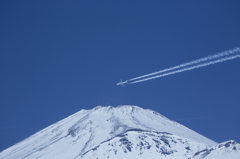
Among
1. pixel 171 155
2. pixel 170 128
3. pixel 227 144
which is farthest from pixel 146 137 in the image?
pixel 227 144

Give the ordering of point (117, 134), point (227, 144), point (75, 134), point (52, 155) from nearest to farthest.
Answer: point (227, 144), point (52, 155), point (117, 134), point (75, 134)

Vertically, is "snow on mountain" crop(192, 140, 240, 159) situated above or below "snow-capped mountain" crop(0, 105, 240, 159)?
below

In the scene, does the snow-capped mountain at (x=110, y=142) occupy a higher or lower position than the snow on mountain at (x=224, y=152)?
higher

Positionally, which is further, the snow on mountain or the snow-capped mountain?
the snow-capped mountain

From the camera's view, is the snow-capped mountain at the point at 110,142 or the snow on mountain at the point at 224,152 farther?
the snow-capped mountain at the point at 110,142

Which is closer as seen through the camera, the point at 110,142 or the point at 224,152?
the point at 224,152

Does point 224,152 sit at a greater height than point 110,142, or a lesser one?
lesser

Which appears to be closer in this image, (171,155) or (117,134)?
(171,155)

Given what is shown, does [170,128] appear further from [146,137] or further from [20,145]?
[20,145]
